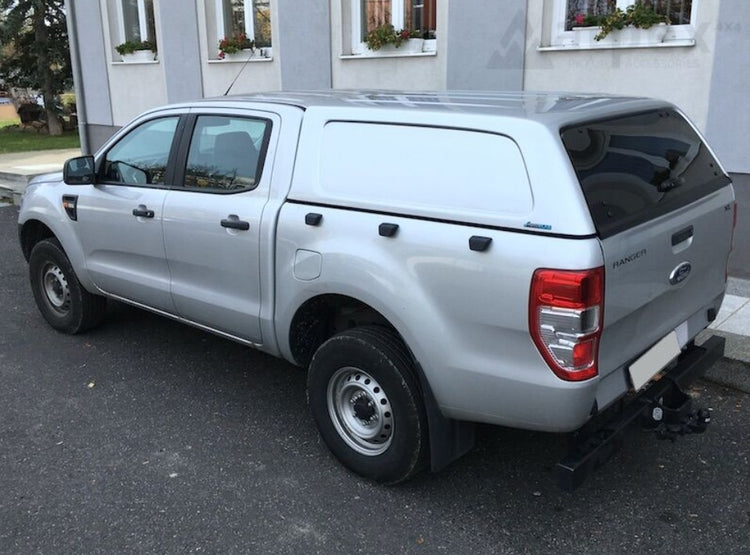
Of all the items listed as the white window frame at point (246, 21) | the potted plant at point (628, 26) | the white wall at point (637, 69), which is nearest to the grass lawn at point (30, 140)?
the white window frame at point (246, 21)

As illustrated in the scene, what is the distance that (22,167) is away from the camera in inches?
545

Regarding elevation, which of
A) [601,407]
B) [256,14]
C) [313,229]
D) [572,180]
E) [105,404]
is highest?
[256,14]

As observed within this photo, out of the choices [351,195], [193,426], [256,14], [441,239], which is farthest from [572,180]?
[256,14]

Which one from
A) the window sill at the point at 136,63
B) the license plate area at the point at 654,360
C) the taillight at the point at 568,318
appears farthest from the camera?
the window sill at the point at 136,63

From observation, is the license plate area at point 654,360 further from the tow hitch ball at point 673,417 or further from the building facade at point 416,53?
the building facade at point 416,53

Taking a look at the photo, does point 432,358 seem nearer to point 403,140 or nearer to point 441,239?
point 441,239

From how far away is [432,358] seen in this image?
118 inches

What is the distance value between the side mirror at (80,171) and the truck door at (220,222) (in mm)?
836

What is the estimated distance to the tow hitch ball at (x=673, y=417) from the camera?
10.3ft

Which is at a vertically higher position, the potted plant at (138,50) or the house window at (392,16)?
the house window at (392,16)

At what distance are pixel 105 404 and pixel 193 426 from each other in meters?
0.67

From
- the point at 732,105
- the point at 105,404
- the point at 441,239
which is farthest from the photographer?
the point at 732,105

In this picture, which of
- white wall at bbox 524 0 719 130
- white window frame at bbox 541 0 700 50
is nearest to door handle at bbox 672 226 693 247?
white wall at bbox 524 0 719 130

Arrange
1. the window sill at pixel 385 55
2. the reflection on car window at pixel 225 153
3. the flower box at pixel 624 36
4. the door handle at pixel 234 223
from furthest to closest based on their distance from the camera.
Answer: the window sill at pixel 385 55, the flower box at pixel 624 36, the reflection on car window at pixel 225 153, the door handle at pixel 234 223
